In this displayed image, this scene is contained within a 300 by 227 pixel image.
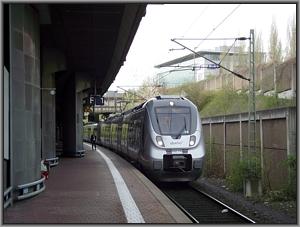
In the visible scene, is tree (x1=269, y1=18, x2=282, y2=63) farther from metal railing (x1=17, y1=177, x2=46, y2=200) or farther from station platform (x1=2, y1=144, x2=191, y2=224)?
metal railing (x1=17, y1=177, x2=46, y2=200)

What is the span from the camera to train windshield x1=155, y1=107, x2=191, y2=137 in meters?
17.5

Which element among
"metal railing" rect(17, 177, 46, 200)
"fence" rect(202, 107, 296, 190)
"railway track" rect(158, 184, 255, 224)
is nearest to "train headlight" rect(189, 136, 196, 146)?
"railway track" rect(158, 184, 255, 224)

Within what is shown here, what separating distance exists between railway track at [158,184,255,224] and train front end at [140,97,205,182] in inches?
27.6

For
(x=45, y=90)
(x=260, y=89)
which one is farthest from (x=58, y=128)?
(x=45, y=90)

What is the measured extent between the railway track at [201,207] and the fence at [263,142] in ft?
7.48

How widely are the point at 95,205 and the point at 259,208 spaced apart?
4.74 metres

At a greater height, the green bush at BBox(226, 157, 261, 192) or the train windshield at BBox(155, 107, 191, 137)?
the train windshield at BBox(155, 107, 191, 137)

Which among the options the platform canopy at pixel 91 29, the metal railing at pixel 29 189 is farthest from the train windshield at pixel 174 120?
the metal railing at pixel 29 189

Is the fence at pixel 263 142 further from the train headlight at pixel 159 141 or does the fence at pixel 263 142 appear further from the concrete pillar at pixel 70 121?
the concrete pillar at pixel 70 121

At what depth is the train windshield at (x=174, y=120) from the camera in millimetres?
17531

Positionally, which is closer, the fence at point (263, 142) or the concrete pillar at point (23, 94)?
the concrete pillar at point (23, 94)

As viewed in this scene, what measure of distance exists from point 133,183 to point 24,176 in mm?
4839

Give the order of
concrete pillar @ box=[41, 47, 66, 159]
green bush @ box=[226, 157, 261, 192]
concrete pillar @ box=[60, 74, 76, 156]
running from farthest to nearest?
concrete pillar @ box=[60, 74, 76, 156], concrete pillar @ box=[41, 47, 66, 159], green bush @ box=[226, 157, 261, 192]

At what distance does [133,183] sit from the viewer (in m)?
15.8
